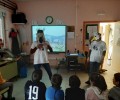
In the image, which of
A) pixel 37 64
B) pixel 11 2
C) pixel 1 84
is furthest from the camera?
pixel 11 2

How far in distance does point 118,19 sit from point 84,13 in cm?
134

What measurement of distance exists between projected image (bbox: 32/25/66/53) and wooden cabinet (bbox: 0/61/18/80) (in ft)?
7.43

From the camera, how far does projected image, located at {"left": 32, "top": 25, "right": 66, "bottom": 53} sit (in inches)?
Answer: 275

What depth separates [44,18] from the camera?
704 cm

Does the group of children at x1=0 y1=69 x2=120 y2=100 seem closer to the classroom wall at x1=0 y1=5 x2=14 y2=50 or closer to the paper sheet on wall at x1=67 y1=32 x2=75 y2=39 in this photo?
the classroom wall at x1=0 y1=5 x2=14 y2=50

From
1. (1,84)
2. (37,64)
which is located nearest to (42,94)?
(1,84)

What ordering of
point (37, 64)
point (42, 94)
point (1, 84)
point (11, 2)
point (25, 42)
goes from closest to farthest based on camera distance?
point (42, 94) → point (1, 84) → point (37, 64) → point (11, 2) → point (25, 42)

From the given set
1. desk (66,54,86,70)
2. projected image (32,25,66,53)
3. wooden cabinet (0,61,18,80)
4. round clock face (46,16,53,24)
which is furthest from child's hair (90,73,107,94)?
round clock face (46,16,53,24)

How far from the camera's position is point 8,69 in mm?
4777

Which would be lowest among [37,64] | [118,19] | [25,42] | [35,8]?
[37,64]

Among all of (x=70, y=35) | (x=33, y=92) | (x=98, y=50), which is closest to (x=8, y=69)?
(x=98, y=50)

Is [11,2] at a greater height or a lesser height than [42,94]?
greater

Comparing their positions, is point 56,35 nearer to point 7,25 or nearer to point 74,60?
point 74,60

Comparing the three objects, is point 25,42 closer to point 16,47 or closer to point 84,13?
point 16,47
